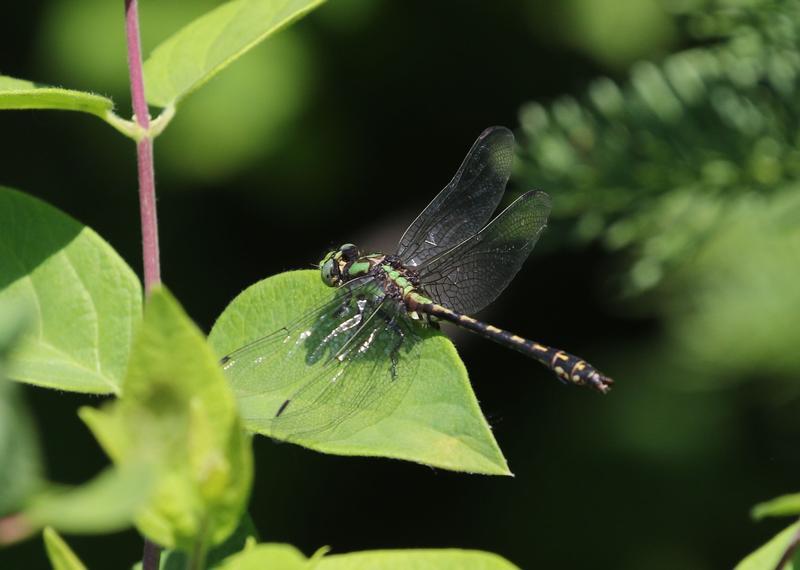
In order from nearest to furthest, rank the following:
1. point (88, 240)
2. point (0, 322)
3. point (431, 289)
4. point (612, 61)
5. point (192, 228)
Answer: point (0, 322)
point (88, 240)
point (431, 289)
point (612, 61)
point (192, 228)

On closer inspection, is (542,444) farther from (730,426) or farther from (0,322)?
(0,322)

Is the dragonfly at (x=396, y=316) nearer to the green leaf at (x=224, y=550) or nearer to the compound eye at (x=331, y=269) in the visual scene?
the compound eye at (x=331, y=269)

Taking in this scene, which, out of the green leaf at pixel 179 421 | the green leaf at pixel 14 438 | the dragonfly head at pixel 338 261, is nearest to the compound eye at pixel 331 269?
the dragonfly head at pixel 338 261

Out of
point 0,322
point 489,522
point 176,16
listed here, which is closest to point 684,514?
point 489,522

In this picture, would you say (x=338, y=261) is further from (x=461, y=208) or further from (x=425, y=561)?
(x=425, y=561)

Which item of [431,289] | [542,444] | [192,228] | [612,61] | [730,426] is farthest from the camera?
[192,228]

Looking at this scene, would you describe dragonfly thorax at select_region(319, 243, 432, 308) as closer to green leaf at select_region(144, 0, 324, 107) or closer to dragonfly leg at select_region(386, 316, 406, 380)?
dragonfly leg at select_region(386, 316, 406, 380)

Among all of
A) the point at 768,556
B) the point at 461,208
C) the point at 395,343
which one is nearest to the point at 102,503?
the point at 768,556
